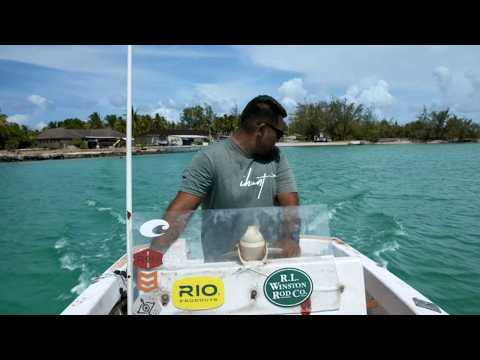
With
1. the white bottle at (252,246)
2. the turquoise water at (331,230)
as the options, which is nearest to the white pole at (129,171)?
the white bottle at (252,246)

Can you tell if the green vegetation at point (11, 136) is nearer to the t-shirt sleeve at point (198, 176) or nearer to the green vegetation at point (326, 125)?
the green vegetation at point (326, 125)

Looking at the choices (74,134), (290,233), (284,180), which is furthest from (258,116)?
(74,134)

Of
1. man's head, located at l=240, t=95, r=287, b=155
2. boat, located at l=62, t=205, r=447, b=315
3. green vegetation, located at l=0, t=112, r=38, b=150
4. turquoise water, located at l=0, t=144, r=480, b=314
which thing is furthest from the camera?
green vegetation, located at l=0, t=112, r=38, b=150

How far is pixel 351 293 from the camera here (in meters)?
2.06

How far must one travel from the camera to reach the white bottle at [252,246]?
1.79 meters

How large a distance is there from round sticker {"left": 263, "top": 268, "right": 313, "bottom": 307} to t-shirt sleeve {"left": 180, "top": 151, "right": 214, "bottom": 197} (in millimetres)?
673

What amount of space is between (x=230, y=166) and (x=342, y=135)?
71657 mm

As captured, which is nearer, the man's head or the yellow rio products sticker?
the yellow rio products sticker

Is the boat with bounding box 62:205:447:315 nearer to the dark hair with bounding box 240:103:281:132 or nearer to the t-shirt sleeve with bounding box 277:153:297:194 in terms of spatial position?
the t-shirt sleeve with bounding box 277:153:297:194

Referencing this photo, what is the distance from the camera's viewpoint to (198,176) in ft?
6.99

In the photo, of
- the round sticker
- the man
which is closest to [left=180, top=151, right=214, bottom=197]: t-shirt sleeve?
the man

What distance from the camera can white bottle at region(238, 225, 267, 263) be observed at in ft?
5.88

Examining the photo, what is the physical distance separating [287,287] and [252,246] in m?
0.28

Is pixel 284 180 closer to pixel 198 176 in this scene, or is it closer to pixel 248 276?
pixel 198 176
